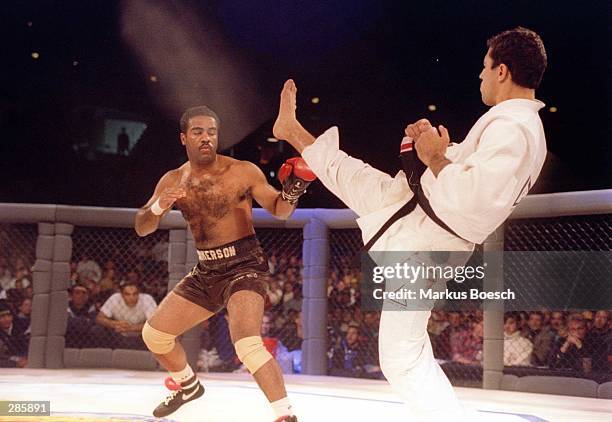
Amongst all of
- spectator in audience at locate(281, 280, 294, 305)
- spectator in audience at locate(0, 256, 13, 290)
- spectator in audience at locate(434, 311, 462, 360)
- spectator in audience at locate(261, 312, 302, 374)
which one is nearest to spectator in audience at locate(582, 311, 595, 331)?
spectator in audience at locate(434, 311, 462, 360)

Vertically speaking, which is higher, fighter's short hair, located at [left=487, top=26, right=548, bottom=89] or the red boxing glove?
fighter's short hair, located at [left=487, top=26, right=548, bottom=89]

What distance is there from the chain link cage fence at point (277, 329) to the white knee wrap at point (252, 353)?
9.46 feet

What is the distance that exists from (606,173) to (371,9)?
2983mm

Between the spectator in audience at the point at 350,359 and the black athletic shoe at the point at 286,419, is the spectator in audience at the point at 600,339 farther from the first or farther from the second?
the black athletic shoe at the point at 286,419

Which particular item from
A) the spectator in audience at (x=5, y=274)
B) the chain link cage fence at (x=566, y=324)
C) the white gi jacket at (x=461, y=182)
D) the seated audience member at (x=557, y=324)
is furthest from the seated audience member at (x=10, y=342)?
the white gi jacket at (x=461, y=182)

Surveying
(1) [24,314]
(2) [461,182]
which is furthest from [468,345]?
(1) [24,314]

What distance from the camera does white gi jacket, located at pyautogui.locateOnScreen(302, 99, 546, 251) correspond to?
1858 millimetres

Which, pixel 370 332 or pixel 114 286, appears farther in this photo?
pixel 114 286

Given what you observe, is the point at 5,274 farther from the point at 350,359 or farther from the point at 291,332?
the point at 350,359

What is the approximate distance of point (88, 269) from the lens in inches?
237

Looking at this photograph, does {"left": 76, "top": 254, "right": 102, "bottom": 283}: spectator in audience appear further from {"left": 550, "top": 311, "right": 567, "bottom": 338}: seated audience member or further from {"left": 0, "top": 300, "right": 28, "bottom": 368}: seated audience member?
{"left": 550, "top": 311, "right": 567, "bottom": 338}: seated audience member

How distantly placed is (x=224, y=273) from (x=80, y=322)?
10.3 feet

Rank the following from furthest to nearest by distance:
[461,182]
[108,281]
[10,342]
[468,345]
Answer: [108,281], [10,342], [468,345], [461,182]

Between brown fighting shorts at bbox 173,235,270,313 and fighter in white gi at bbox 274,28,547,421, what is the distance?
0.90 metres
